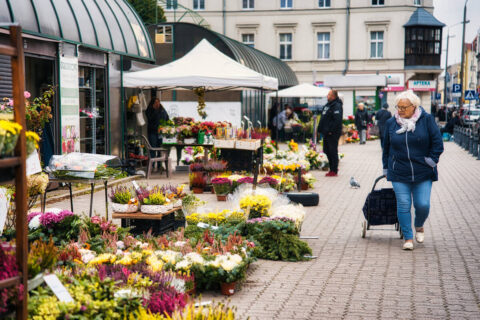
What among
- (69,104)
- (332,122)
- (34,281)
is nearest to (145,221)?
(34,281)

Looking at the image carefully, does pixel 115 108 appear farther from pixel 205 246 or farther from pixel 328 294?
pixel 328 294

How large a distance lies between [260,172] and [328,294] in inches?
321

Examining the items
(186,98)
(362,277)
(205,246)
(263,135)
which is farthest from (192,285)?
(186,98)

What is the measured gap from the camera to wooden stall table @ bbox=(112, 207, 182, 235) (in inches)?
288

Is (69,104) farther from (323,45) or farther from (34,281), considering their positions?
(323,45)

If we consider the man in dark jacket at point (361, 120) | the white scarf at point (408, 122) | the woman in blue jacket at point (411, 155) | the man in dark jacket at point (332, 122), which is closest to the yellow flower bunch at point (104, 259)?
the woman in blue jacket at point (411, 155)

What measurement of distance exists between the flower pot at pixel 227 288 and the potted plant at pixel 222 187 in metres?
5.93

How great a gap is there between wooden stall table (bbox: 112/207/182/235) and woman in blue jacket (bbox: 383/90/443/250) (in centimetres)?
271

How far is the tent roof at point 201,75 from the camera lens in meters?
13.5

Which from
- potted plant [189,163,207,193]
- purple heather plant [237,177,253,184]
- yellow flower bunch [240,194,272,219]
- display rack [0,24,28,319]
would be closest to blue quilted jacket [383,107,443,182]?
yellow flower bunch [240,194,272,219]

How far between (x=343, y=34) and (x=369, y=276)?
40641mm

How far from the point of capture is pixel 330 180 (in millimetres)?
15312

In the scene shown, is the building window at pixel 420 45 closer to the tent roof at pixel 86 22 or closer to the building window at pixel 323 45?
the building window at pixel 323 45

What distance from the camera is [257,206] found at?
25.8 feet
